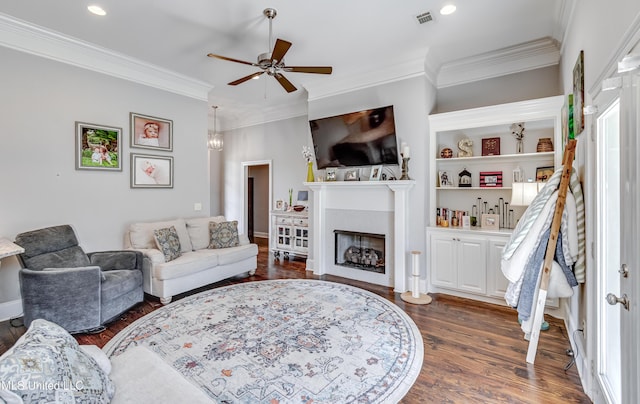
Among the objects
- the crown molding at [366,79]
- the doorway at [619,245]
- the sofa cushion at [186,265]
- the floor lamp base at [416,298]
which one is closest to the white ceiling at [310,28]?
the crown molding at [366,79]

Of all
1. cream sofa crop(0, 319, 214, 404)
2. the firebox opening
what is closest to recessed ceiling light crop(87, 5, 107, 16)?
cream sofa crop(0, 319, 214, 404)

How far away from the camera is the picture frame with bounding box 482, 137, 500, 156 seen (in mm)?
3893

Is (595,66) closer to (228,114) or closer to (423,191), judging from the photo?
(423,191)

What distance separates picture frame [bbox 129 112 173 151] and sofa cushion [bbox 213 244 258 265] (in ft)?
6.00

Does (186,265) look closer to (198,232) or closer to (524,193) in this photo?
(198,232)

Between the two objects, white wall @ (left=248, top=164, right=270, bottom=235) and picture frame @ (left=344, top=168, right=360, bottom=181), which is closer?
picture frame @ (left=344, top=168, right=360, bottom=181)

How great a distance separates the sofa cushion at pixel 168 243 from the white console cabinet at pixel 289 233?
7.19 ft

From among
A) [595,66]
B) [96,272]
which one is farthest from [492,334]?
[96,272]

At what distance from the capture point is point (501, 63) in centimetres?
389

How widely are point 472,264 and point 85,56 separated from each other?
5.38m

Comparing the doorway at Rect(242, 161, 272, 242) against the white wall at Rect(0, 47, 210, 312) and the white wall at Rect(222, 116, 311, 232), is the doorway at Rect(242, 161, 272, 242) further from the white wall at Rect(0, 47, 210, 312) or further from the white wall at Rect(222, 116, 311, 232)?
the white wall at Rect(0, 47, 210, 312)

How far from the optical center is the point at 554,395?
1.98 m

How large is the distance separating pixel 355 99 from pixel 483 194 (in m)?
2.26

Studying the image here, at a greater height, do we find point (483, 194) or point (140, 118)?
point (140, 118)
